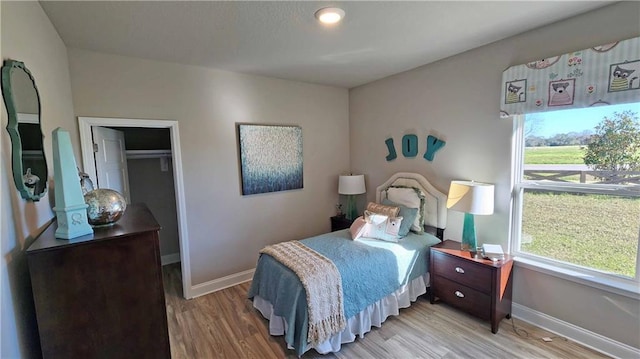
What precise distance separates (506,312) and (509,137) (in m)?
1.52

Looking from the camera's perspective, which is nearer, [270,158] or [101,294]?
[101,294]

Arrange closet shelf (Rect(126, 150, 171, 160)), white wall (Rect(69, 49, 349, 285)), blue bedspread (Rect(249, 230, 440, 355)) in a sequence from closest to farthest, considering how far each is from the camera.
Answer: blue bedspread (Rect(249, 230, 440, 355)) < white wall (Rect(69, 49, 349, 285)) < closet shelf (Rect(126, 150, 171, 160))

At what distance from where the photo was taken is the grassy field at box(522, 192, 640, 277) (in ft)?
6.35

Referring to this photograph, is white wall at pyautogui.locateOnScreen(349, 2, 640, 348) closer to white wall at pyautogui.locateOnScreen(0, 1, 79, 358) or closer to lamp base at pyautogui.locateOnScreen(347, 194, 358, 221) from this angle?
lamp base at pyautogui.locateOnScreen(347, 194, 358, 221)

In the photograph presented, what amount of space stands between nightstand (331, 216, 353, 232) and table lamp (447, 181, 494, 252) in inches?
58.8

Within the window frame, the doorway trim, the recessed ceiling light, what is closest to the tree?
the window frame

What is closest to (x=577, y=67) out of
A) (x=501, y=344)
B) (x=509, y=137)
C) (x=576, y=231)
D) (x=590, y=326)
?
(x=509, y=137)

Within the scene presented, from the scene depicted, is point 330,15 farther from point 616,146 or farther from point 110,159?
point 110,159

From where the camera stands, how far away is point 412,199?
10.0 ft

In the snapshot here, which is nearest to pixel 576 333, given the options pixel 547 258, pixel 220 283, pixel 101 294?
pixel 547 258

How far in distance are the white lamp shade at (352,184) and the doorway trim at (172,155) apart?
1922mm

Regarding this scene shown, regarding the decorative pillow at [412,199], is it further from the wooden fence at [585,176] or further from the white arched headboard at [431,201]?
the wooden fence at [585,176]

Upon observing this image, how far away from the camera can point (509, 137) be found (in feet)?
7.91

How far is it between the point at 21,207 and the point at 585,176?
3409 mm
